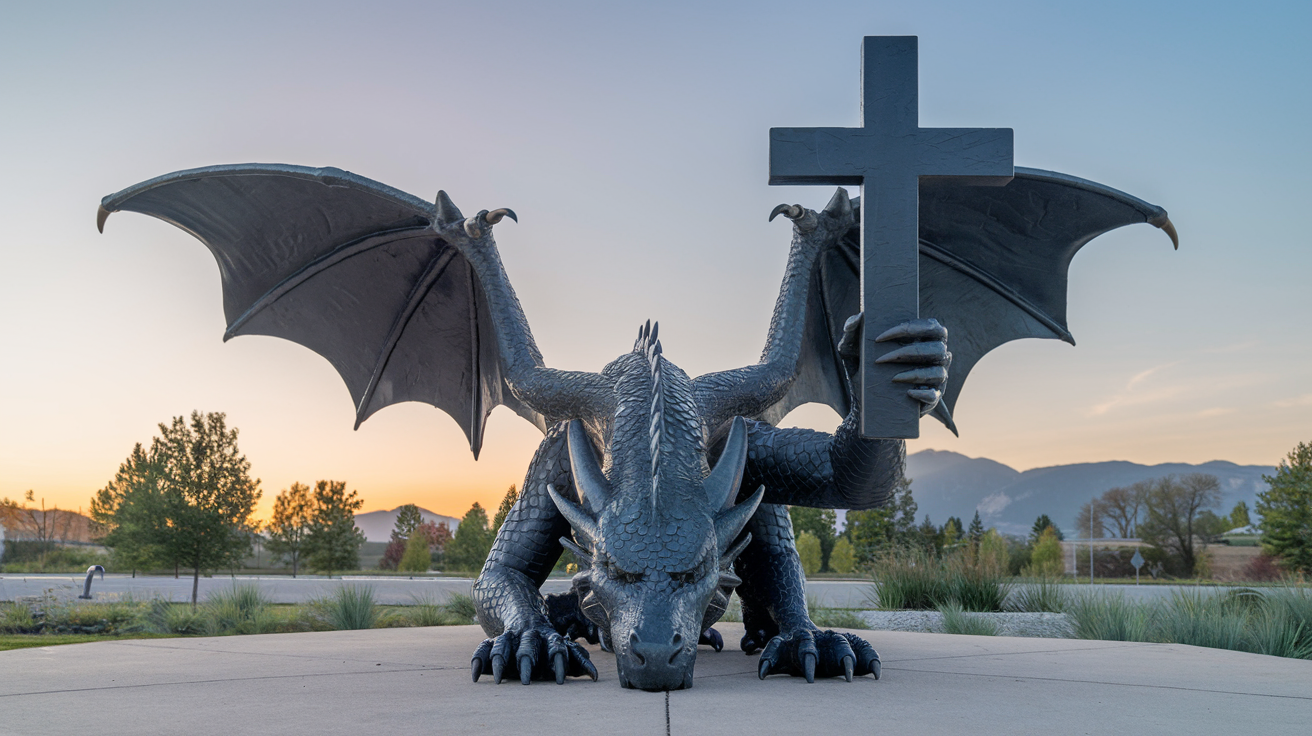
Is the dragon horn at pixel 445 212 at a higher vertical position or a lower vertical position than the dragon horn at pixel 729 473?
higher

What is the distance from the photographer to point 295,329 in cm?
675

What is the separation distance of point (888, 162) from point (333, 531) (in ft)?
159

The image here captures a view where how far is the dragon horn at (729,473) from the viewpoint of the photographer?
3539 mm

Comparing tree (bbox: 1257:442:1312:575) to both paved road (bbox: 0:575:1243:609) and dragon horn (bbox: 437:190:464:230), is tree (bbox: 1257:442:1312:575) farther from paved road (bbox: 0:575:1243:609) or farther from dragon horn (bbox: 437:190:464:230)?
dragon horn (bbox: 437:190:464:230)

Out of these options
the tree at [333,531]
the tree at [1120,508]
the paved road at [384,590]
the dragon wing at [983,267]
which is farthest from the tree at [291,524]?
the tree at [1120,508]

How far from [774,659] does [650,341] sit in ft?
5.82

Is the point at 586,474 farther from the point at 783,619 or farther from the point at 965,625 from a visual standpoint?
the point at 965,625

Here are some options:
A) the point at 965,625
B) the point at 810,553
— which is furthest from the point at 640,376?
the point at 810,553

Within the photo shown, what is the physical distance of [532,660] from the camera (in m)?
3.51

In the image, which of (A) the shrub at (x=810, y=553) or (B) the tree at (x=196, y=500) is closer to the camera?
(B) the tree at (x=196, y=500)

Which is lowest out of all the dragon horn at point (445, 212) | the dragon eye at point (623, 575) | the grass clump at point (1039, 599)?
the grass clump at point (1039, 599)

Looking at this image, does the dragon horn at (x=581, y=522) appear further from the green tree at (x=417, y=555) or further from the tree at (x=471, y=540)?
the green tree at (x=417, y=555)

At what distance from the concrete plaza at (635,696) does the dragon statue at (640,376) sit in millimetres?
275

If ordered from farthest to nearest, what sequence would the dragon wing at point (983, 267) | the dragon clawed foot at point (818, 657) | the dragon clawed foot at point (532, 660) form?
the dragon wing at point (983, 267), the dragon clawed foot at point (818, 657), the dragon clawed foot at point (532, 660)
